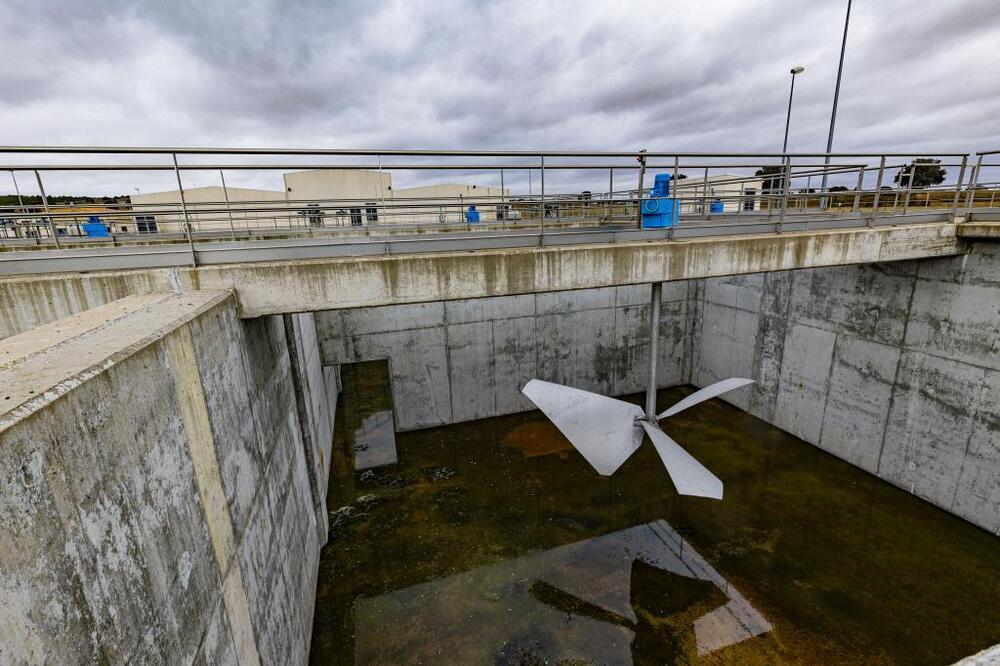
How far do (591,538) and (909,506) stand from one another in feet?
20.5

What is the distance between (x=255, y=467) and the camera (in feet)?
14.5

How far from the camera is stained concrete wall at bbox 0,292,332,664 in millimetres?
1740

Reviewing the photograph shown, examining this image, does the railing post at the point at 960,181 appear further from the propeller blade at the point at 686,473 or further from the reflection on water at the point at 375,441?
the reflection on water at the point at 375,441

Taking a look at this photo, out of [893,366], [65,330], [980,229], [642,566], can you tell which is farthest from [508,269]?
[893,366]

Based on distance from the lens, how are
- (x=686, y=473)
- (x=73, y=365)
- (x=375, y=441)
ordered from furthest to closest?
(x=375, y=441) < (x=686, y=473) < (x=73, y=365)

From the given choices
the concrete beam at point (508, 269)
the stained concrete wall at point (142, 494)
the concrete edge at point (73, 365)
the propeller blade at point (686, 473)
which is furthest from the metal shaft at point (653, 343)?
the concrete edge at point (73, 365)

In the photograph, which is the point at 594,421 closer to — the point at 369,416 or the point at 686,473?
the point at 686,473

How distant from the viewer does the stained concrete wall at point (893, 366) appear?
776 cm

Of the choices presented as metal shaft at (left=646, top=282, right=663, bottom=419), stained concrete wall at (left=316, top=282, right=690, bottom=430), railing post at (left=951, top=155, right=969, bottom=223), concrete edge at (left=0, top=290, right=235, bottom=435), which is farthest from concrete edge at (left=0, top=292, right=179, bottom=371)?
railing post at (left=951, top=155, right=969, bottom=223)

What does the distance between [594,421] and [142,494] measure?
5316mm

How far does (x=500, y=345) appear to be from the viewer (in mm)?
12070

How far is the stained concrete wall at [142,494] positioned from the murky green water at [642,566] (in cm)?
236

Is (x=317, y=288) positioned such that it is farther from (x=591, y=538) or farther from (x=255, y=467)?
(x=591, y=538)

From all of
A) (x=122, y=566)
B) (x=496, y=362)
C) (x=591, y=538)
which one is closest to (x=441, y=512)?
(x=591, y=538)
